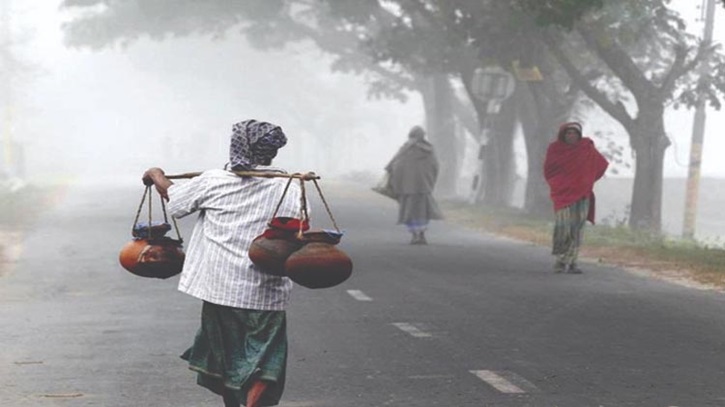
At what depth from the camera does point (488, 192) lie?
1350 inches

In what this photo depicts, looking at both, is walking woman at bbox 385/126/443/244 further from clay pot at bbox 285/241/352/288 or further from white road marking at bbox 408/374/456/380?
clay pot at bbox 285/241/352/288

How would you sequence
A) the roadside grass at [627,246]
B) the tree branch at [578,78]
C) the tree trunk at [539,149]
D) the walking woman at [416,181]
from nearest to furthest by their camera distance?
the roadside grass at [627,246], the walking woman at [416,181], the tree branch at [578,78], the tree trunk at [539,149]

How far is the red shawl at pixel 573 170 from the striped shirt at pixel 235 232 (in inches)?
405

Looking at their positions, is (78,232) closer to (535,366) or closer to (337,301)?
(337,301)

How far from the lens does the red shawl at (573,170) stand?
Answer: 16391 millimetres

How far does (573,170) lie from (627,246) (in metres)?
5.22

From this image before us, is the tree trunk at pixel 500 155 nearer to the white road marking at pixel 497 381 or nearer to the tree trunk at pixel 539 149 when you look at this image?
the tree trunk at pixel 539 149

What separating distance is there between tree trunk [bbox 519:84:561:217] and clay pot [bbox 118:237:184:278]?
23320 mm

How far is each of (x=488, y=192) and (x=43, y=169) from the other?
4684cm

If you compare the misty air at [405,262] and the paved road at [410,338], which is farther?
the paved road at [410,338]

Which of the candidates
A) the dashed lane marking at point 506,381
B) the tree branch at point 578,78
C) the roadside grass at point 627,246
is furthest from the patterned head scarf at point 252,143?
the tree branch at point 578,78

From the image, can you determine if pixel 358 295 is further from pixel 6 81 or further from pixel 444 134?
pixel 6 81

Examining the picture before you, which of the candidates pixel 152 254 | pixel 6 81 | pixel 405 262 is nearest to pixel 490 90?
pixel 405 262

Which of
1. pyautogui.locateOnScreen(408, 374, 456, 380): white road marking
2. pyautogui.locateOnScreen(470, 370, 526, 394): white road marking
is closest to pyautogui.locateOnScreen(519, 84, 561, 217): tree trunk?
pyautogui.locateOnScreen(470, 370, 526, 394): white road marking
